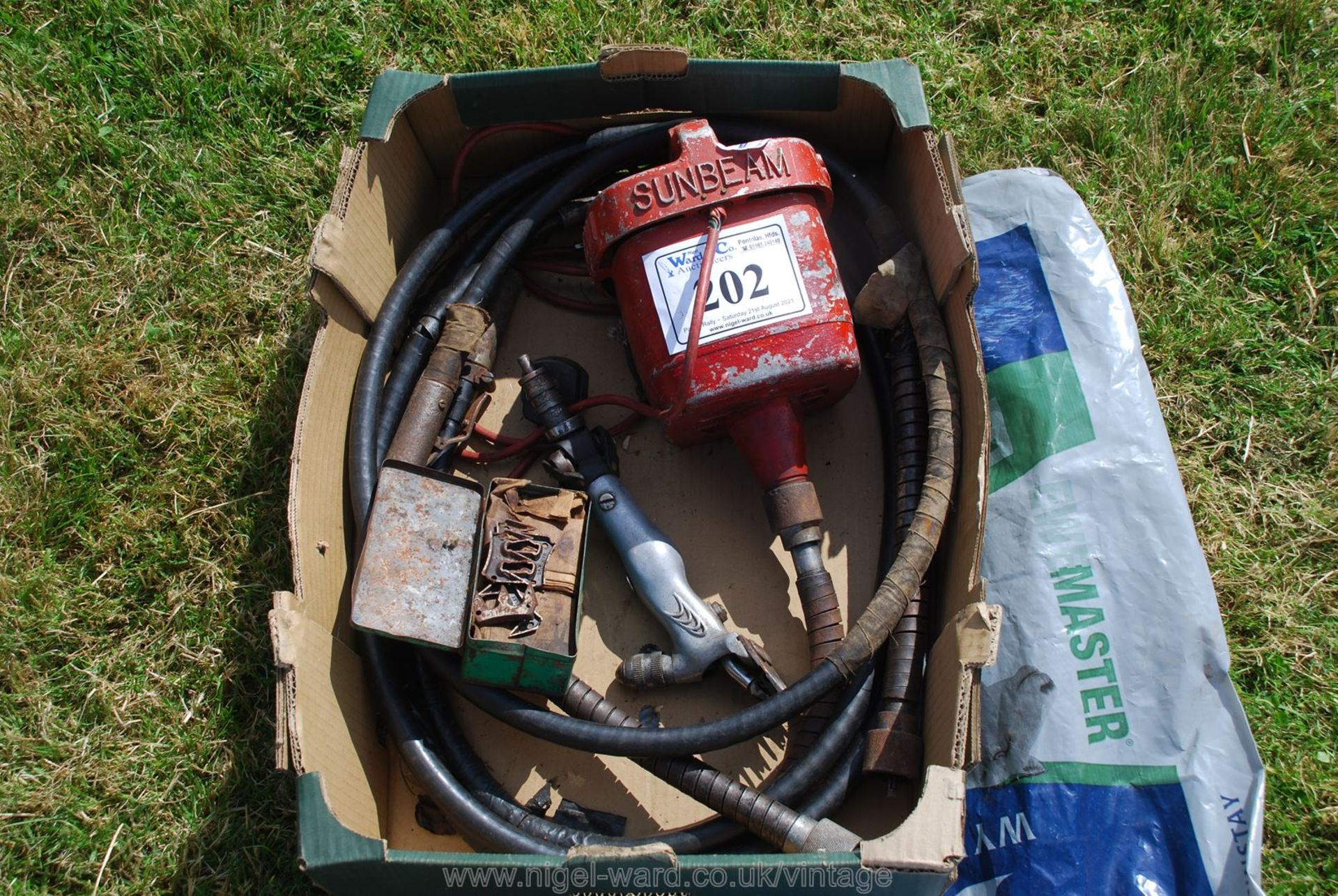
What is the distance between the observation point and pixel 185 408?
1.95 meters

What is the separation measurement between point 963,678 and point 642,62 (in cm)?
111

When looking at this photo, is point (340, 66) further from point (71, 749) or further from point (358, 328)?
point (71, 749)

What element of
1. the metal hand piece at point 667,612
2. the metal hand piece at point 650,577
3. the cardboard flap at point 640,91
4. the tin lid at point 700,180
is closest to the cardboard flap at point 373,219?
the cardboard flap at point 640,91

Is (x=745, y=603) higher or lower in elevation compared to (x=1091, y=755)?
higher

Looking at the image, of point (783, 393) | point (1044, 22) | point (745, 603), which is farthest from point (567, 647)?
point (1044, 22)

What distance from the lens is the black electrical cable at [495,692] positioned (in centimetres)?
143

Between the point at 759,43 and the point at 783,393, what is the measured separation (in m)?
1.02

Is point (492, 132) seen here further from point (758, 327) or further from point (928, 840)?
point (928, 840)

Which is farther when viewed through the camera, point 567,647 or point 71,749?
point 71,749

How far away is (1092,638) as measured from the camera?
1.52 metres

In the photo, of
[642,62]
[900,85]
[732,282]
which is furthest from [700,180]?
[900,85]

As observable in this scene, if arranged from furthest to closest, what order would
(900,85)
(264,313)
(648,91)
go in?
(264,313) < (648,91) < (900,85)

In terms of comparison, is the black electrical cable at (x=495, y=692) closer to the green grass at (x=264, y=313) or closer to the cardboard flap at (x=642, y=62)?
the cardboard flap at (x=642, y=62)

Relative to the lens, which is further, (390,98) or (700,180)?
(390,98)
